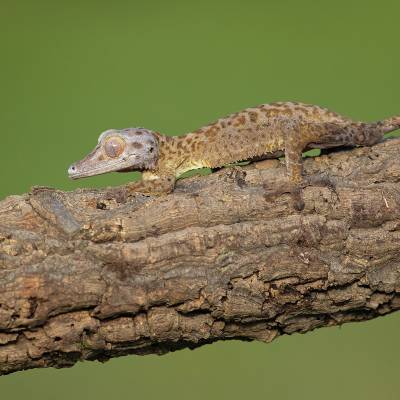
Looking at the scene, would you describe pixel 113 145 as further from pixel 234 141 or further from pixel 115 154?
pixel 234 141

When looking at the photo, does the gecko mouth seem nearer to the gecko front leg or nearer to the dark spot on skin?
the gecko front leg

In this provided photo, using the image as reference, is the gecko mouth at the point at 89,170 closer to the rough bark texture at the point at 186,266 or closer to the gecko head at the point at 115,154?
the gecko head at the point at 115,154

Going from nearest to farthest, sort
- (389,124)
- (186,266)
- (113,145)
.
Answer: (186,266) → (389,124) → (113,145)

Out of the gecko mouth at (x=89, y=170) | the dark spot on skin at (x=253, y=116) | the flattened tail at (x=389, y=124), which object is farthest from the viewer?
the dark spot on skin at (x=253, y=116)

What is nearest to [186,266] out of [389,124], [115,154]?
[115,154]

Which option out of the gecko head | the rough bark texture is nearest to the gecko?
the gecko head

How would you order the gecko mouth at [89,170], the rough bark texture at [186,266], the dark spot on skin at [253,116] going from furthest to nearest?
the dark spot on skin at [253,116], the gecko mouth at [89,170], the rough bark texture at [186,266]

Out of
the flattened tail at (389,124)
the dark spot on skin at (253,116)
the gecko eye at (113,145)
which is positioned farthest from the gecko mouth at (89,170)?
the flattened tail at (389,124)

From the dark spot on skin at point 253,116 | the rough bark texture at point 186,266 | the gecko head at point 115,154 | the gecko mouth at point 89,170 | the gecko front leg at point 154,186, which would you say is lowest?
the rough bark texture at point 186,266
